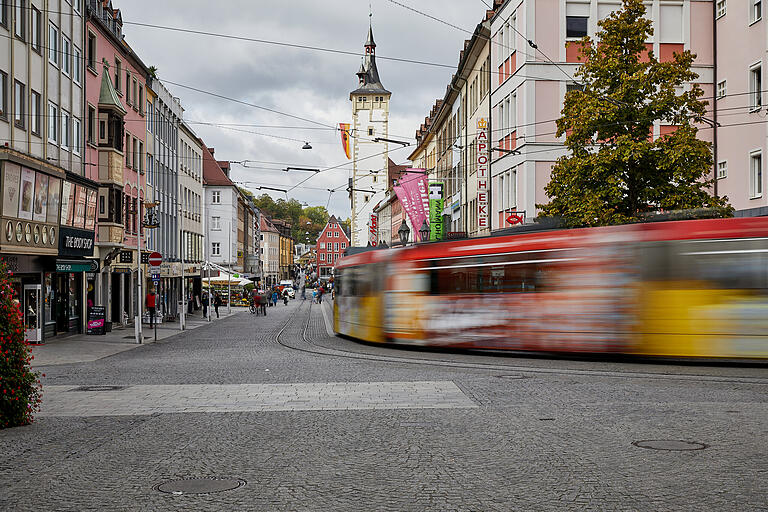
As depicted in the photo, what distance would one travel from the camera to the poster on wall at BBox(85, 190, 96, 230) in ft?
112

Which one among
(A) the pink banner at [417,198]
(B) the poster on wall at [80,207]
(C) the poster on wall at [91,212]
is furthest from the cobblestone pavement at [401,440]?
(A) the pink banner at [417,198]

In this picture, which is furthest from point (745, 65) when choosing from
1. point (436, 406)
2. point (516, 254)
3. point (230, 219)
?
point (230, 219)

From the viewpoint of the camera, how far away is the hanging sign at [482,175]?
44.5 meters

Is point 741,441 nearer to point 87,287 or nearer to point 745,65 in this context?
point 745,65

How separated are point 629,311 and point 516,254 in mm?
3273

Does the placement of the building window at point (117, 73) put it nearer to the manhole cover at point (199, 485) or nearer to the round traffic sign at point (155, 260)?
the round traffic sign at point (155, 260)

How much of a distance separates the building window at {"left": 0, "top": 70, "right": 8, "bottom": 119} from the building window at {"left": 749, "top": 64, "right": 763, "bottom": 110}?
83.8ft

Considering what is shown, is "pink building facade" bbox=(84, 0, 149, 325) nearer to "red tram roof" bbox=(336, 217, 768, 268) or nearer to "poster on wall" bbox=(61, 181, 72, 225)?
"poster on wall" bbox=(61, 181, 72, 225)

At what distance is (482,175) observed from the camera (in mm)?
45406

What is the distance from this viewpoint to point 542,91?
38.3 metres

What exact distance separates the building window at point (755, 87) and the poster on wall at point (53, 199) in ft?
81.1

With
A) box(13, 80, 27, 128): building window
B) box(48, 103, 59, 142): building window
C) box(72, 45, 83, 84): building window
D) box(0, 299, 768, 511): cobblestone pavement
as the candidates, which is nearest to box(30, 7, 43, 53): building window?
box(13, 80, 27, 128): building window

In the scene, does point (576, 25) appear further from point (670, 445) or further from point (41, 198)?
point (670, 445)

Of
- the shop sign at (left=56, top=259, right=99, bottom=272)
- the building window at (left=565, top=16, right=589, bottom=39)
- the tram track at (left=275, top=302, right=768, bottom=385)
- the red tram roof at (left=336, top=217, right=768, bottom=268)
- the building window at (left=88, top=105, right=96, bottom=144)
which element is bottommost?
the tram track at (left=275, top=302, right=768, bottom=385)
